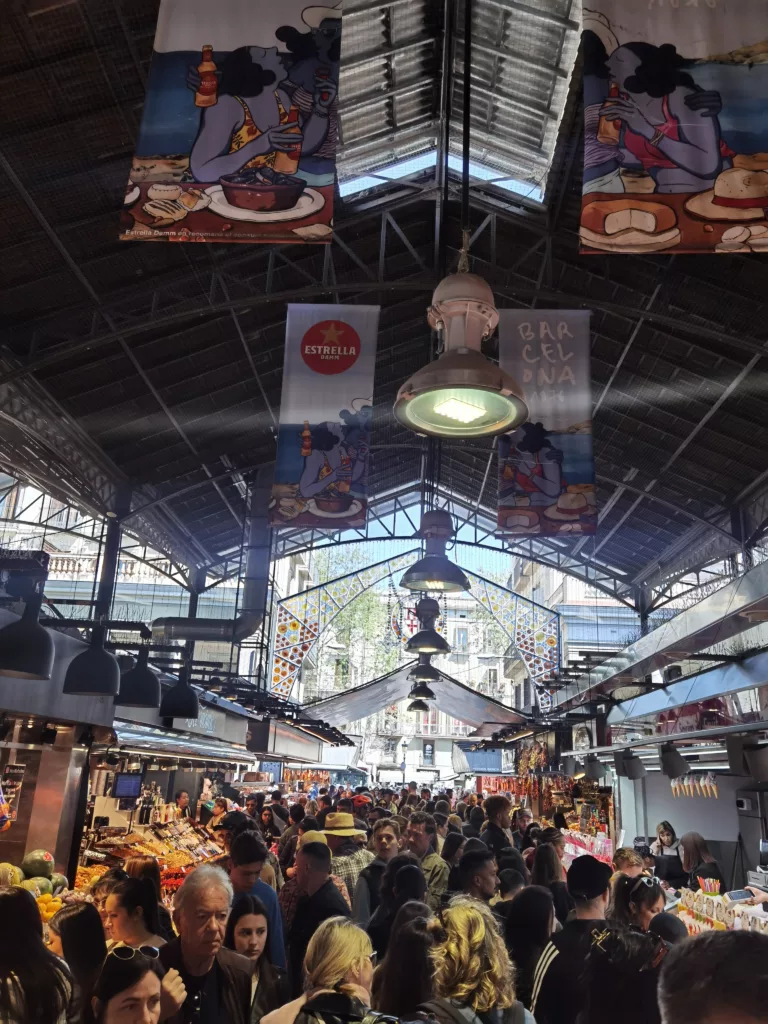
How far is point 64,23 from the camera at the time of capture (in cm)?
595

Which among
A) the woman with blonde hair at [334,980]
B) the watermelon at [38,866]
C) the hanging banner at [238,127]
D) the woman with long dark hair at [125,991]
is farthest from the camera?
the watermelon at [38,866]

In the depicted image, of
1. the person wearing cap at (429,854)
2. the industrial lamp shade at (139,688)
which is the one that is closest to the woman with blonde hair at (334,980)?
the person wearing cap at (429,854)

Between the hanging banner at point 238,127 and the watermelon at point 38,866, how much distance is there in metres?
4.22

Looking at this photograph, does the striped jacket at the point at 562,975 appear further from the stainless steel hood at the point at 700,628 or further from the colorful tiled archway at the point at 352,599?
the colorful tiled archway at the point at 352,599

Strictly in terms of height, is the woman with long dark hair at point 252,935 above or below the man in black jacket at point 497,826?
below

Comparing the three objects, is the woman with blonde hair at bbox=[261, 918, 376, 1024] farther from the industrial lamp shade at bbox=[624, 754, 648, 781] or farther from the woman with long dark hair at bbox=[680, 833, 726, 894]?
the industrial lamp shade at bbox=[624, 754, 648, 781]

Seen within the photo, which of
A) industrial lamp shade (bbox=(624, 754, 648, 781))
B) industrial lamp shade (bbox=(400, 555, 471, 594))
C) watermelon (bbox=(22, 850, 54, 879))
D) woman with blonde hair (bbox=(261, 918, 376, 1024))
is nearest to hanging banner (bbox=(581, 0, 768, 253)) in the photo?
woman with blonde hair (bbox=(261, 918, 376, 1024))

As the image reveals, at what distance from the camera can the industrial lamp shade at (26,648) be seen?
450 centimetres

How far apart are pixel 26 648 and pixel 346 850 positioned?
11.3ft

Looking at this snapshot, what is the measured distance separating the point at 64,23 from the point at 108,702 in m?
7.32

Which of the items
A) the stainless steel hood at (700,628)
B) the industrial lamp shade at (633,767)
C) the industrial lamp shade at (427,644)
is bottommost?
the industrial lamp shade at (633,767)

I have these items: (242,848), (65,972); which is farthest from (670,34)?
(65,972)

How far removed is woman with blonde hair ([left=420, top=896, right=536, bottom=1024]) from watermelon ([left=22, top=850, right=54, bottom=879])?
3.94 metres

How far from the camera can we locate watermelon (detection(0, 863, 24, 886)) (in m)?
5.04
